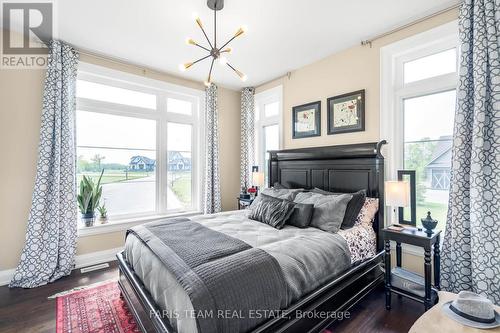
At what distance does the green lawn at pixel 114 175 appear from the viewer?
3.40 metres

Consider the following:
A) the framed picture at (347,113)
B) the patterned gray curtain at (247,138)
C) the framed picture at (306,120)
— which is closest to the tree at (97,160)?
the patterned gray curtain at (247,138)

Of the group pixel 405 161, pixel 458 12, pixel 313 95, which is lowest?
pixel 405 161

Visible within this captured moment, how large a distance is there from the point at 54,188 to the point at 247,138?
9.96 feet

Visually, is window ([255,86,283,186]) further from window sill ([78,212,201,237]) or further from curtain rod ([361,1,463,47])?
window sill ([78,212,201,237])

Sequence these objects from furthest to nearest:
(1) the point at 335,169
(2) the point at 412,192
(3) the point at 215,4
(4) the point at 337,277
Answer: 1. (1) the point at 335,169
2. (2) the point at 412,192
3. (3) the point at 215,4
4. (4) the point at 337,277

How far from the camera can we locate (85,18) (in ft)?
8.11

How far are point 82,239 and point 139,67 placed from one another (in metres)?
2.65

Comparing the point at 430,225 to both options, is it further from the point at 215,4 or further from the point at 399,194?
the point at 215,4

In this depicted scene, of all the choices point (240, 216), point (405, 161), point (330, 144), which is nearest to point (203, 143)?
point (240, 216)

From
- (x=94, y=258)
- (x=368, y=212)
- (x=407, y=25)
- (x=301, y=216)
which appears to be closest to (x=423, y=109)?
(x=407, y=25)

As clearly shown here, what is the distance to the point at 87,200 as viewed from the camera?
3207mm

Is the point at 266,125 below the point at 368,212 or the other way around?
the other way around

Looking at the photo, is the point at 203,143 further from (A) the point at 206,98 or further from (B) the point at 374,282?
(B) the point at 374,282

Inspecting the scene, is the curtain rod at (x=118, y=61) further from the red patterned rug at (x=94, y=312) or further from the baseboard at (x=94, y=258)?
the red patterned rug at (x=94, y=312)
